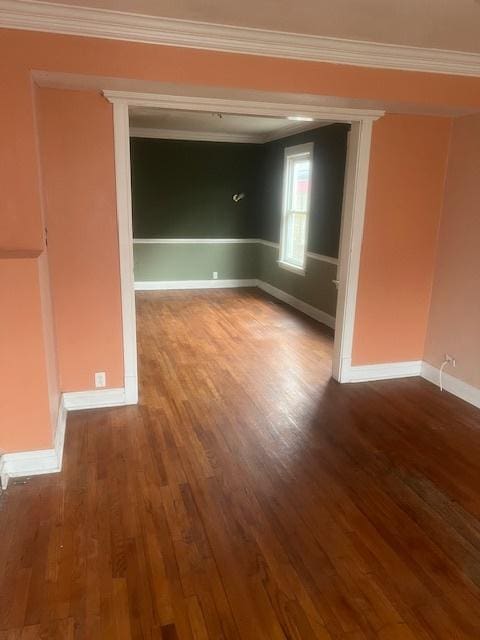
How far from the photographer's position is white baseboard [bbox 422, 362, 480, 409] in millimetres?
3666

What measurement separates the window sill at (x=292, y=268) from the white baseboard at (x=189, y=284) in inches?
45.6

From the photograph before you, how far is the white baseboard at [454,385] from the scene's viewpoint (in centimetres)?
367

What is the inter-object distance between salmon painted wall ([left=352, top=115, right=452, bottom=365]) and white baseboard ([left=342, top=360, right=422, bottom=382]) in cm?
5

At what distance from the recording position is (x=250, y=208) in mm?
8102

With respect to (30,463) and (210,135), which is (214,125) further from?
(30,463)

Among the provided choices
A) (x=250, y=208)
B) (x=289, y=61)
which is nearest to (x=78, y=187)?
(x=289, y=61)

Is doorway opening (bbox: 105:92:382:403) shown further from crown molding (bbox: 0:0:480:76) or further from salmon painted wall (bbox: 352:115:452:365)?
crown molding (bbox: 0:0:480:76)

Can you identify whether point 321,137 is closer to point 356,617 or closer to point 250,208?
point 250,208

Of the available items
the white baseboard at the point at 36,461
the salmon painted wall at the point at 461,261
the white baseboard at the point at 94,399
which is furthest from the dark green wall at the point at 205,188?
the white baseboard at the point at 36,461

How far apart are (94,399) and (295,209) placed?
4509 millimetres

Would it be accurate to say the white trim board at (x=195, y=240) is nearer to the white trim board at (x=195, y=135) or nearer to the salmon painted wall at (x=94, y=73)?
the white trim board at (x=195, y=135)

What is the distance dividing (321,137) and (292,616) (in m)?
5.34

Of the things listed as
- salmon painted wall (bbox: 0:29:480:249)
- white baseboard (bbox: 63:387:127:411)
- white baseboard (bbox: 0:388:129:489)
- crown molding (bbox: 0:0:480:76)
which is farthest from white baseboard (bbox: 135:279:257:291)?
crown molding (bbox: 0:0:480:76)

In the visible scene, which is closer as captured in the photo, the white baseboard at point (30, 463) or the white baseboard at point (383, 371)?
the white baseboard at point (30, 463)
